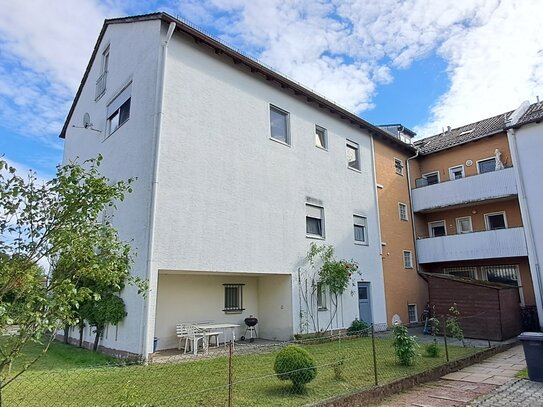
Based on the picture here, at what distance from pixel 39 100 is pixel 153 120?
6477 mm

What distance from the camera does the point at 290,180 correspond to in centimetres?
1448

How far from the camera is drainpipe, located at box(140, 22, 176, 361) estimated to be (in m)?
9.38

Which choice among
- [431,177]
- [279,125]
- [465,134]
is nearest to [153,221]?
[279,125]

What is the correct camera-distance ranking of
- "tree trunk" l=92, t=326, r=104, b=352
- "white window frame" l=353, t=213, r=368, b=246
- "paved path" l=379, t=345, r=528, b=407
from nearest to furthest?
"paved path" l=379, t=345, r=528, b=407 → "tree trunk" l=92, t=326, r=104, b=352 → "white window frame" l=353, t=213, r=368, b=246

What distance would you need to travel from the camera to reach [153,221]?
9.95 meters

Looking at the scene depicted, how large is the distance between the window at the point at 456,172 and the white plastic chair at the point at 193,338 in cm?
1610

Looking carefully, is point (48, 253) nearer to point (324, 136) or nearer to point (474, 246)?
point (324, 136)

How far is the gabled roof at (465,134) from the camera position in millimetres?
19359

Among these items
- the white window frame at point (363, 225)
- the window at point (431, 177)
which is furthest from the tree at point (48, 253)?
the window at point (431, 177)

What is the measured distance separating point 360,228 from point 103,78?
1338 centimetres

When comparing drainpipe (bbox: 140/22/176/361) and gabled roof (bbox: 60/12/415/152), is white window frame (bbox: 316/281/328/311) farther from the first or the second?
gabled roof (bbox: 60/12/415/152)

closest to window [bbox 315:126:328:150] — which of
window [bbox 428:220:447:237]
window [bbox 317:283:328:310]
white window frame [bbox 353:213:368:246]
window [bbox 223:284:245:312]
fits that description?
white window frame [bbox 353:213:368:246]

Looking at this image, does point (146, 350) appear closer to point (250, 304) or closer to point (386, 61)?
point (250, 304)

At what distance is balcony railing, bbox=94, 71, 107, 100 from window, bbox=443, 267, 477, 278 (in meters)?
19.6
